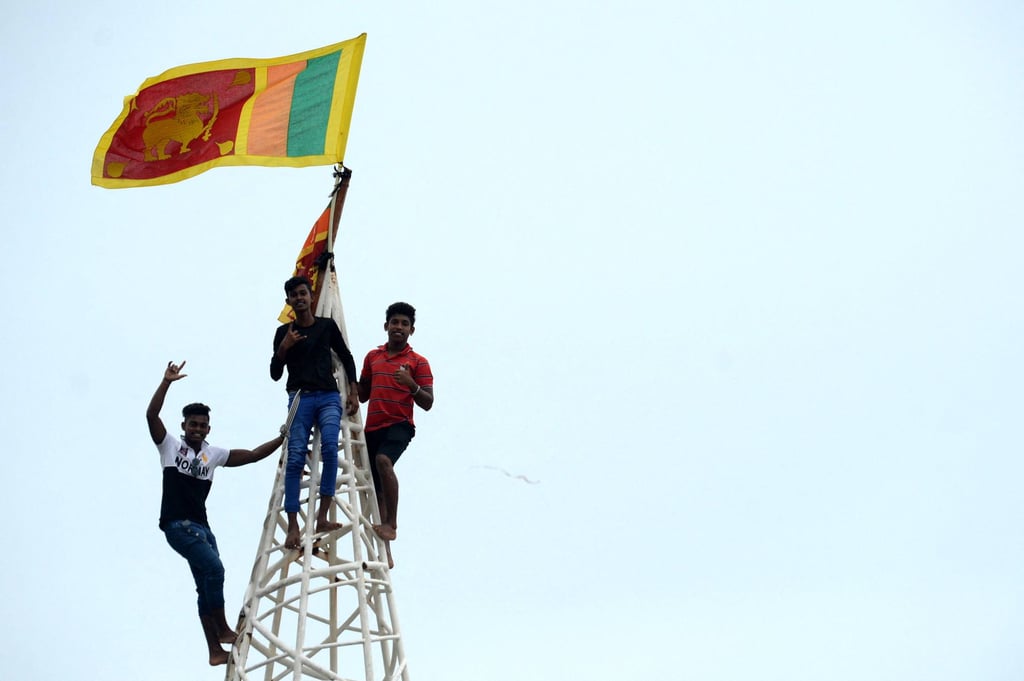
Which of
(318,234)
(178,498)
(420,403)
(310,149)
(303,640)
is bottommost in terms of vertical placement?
(303,640)

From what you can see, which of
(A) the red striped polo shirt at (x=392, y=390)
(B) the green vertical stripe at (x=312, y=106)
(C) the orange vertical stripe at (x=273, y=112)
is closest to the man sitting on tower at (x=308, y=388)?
(A) the red striped polo shirt at (x=392, y=390)

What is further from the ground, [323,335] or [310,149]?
[310,149]

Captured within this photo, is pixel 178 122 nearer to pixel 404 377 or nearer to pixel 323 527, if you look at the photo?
pixel 404 377

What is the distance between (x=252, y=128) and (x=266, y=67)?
4.50 feet

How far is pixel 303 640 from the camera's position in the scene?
1510 centimetres

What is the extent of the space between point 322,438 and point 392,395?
4.91ft

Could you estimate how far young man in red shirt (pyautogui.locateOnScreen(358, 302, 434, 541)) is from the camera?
17.2 metres

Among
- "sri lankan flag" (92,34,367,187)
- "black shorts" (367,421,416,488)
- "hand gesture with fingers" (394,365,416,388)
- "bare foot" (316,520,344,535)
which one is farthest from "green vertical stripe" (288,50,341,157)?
"bare foot" (316,520,344,535)

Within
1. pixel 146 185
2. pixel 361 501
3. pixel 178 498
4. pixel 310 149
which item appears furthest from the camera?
pixel 146 185

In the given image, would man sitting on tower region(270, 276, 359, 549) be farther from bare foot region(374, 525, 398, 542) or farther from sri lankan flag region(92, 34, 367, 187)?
sri lankan flag region(92, 34, 367, 187)

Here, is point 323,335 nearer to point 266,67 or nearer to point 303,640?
point 303,640

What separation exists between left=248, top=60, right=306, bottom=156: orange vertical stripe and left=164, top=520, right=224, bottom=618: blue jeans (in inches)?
241

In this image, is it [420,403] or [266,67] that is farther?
[266,67]

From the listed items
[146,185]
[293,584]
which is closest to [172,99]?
[146,185]
